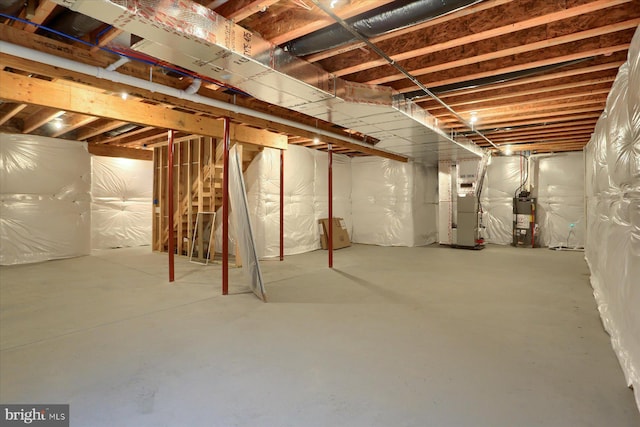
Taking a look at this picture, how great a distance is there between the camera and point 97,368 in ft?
6.72

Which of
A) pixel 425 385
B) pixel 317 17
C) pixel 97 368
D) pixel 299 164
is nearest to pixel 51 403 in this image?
pixel 97 368

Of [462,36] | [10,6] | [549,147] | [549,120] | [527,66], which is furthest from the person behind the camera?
[549,147]

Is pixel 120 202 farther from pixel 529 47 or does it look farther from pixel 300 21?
pixel 529 47

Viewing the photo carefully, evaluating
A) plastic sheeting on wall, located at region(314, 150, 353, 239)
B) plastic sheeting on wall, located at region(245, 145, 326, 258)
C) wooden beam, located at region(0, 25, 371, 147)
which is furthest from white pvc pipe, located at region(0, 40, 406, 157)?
plastic sheeting on wall, located at region(314, 150, 353, 239)

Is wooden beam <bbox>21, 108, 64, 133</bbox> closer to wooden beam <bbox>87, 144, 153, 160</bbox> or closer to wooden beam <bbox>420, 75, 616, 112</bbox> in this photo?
wooden beam <bbox>87, 144, 153, 160</bbox>

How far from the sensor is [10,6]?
2090 mm

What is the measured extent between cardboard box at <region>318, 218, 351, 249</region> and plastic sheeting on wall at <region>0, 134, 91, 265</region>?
473 cm

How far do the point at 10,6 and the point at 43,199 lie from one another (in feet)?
16.6

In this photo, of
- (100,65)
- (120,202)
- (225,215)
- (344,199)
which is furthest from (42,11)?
(344,199)

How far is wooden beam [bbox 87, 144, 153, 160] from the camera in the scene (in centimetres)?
681

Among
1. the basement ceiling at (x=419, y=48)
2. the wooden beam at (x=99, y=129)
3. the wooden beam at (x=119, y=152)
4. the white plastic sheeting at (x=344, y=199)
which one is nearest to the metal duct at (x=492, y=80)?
the basement ceiling at (x=419, y=48)

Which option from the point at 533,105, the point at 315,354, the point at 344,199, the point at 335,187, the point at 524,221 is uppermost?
the point at 533,105

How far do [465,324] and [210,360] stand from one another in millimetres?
2036

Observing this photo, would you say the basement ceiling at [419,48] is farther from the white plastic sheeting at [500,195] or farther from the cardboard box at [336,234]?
the white plastic sheeting at [500,195]
